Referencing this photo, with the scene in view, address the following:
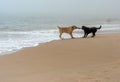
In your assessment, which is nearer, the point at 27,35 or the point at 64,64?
the point at 64,64

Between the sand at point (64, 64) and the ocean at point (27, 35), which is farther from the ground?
the sand at point (64, 64)

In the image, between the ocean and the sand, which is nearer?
the sand

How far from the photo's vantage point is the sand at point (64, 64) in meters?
6.70

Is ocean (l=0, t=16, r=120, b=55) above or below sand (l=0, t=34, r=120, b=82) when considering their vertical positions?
below

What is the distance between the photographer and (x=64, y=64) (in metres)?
8.70

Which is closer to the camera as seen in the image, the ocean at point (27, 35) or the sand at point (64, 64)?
the sand at point (64, 64)

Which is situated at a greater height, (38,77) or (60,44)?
(38,77)

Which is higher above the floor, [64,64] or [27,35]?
[64,64]

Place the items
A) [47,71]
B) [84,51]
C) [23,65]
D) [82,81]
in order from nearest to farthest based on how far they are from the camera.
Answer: [82,81]
[47,71]
[23,65]
[84,51]

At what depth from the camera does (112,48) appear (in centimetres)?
1164

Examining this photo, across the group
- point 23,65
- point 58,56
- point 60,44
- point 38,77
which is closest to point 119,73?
point 38,77

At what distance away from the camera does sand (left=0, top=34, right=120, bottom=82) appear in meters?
6.70

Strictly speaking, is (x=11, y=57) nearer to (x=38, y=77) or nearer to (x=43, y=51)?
(x=43, y=51)

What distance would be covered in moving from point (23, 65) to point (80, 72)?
210 centimetres
